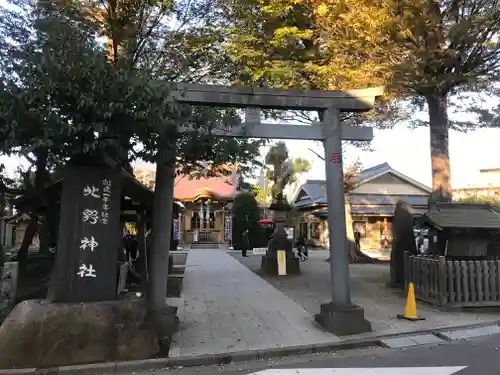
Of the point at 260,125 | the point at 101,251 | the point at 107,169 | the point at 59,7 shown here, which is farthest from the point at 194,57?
the point at 101,251

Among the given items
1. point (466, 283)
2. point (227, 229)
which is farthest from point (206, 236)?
point (466, 283)

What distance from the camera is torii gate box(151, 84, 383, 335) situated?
795 centimetres

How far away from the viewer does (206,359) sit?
657cm

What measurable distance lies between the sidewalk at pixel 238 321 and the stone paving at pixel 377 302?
0.61m

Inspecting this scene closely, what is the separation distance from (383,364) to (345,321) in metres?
1.62

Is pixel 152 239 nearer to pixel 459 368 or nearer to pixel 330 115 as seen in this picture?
pixel 330 115

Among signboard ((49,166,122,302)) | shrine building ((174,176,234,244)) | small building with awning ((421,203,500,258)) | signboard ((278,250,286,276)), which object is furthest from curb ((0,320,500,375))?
shrine building ((174,176,234,244))

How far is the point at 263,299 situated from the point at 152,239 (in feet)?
14.7

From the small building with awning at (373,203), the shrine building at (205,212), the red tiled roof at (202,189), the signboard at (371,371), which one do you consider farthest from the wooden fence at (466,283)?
the shrine building at (205,212)

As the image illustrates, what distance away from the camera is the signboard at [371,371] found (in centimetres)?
589

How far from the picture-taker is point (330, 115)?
8539mm

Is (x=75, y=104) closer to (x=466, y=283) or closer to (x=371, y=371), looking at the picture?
(x=371, y=371)

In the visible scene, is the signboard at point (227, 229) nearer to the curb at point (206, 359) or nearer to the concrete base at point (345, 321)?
the concrete base at point (345, 321)

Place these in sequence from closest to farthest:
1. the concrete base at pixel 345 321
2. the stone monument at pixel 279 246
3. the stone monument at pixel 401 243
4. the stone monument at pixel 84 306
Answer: the stone monument at pixel 84 306 < the concrete base at pixel 345 321 < the stone monument at pixel 401 243 < the stone monument at pixel 279 246
